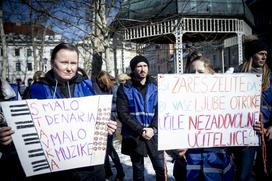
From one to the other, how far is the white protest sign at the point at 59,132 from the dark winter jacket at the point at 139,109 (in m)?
1.21

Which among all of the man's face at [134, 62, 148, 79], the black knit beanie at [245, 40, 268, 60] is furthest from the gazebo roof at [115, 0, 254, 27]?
the black knit beanie at [245, 40, 268, 60]

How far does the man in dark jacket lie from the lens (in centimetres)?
370

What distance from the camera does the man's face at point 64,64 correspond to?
2.42 m

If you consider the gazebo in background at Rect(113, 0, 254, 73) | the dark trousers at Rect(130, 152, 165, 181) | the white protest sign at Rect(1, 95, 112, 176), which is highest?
the gazebo in background at Rect(113, 0, 254, 73)

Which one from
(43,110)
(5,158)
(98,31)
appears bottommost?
(5,158)

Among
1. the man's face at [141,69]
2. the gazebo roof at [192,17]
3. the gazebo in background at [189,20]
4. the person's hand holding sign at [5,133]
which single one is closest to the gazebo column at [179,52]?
the gazebo in background at [189,20]

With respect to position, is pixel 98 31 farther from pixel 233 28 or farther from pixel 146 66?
pixel 233 28

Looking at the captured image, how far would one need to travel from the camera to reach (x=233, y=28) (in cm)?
1041

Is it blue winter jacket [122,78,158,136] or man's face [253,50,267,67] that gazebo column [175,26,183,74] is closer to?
blue winter jacket [122,78,158,136]

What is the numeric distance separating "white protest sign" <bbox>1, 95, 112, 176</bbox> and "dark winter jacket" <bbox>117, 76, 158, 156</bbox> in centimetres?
121

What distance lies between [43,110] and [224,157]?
175cm

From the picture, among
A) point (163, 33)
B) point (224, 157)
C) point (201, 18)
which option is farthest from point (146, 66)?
point (201, 18)

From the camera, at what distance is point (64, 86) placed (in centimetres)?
250

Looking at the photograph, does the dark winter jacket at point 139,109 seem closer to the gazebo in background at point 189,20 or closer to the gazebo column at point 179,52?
the gazebo in background at point 189,20
